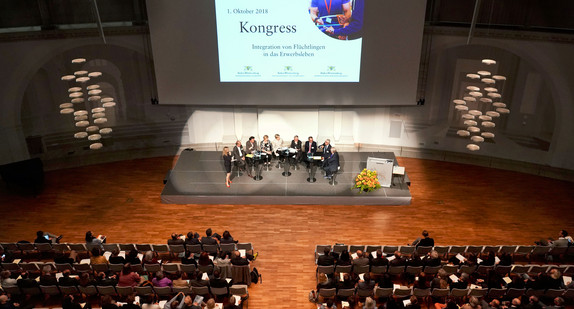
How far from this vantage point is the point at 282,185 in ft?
44.1

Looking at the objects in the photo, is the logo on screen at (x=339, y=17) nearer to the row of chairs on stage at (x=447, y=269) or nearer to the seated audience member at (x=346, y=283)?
the row of chairs on stage at (x=447, y=269)

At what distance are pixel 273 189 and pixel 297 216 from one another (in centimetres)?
125

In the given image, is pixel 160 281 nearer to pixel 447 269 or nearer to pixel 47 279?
pixel 47 279

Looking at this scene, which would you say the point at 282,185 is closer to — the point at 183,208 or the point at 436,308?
the point at 183,208

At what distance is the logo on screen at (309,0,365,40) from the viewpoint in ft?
43.0

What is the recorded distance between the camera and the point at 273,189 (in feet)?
43.5

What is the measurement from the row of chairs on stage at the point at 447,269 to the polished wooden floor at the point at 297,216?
88cm

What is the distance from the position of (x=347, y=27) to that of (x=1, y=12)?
10035 millimetres

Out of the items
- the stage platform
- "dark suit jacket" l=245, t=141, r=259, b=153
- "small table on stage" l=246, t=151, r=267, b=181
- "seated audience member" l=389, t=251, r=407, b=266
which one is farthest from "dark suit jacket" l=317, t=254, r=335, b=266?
"dark suit jacket" l=245, t=141, r=259, b=153

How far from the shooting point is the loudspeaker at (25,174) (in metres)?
13.3

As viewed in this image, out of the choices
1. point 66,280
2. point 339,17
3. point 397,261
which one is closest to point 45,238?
point 66,280

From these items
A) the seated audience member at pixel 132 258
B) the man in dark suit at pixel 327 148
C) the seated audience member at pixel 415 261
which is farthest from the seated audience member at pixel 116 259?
the man in dark suit at pixel 327 148

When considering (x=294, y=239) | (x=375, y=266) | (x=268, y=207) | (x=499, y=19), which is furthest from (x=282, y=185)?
(x=499, y=19)

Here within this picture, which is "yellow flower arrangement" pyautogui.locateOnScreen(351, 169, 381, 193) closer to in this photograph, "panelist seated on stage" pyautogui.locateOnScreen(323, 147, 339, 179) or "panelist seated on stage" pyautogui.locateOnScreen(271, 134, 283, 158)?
"panelist seated on stage" pyautogui.locateOnScreen(323, 147, 339, 179)
